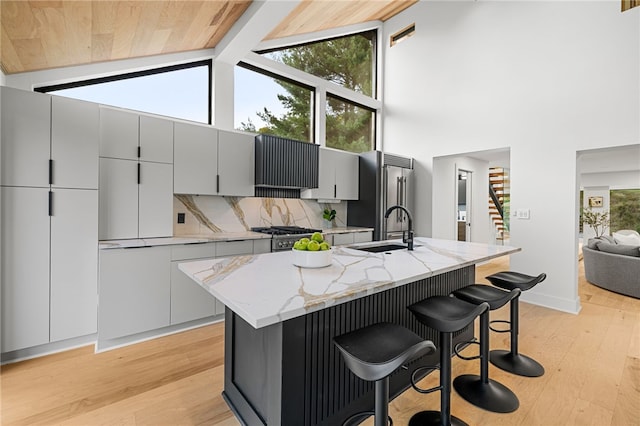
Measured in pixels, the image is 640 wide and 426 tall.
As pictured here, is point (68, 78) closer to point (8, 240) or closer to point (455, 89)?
point (8, 240)

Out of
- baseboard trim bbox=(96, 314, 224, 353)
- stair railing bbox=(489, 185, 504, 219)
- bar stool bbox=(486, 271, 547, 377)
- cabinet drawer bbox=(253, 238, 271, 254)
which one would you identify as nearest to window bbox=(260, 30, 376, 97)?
cabinet drawer bbox=(253, 238, 271, 254)

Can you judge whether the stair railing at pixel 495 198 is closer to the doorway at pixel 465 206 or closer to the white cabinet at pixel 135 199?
the doorway at pixel 465 206

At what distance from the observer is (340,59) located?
5645mm

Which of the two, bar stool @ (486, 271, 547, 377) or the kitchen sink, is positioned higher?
the kitchen sink

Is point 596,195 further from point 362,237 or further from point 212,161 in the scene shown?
point 212,161

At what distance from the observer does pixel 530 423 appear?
173 cm

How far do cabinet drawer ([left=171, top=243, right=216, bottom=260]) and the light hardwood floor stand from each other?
75 centimetres

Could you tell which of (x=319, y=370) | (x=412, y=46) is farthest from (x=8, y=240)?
(x=412, y=46)

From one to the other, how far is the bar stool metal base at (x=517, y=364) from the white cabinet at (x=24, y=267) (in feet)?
12.1

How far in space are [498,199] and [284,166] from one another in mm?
7435

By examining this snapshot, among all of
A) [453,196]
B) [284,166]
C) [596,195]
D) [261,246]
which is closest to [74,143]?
[261,246]

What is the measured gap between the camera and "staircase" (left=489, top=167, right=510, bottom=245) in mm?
8570

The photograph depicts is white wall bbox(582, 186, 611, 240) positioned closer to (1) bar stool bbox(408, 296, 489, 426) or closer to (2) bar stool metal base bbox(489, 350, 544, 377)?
(2) bar stool metal base bbox(489, 350, 544, 377)

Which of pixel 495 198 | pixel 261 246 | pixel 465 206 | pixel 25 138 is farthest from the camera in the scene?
pixel 495 198
